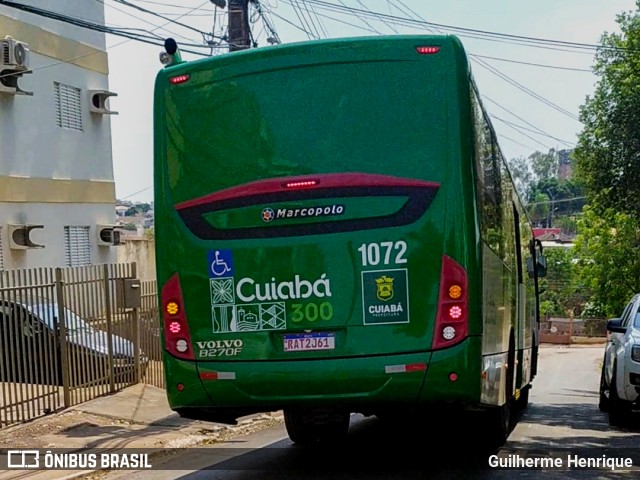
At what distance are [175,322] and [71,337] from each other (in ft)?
20.0

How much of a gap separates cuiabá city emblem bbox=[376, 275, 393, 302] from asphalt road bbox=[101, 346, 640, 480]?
193 cm

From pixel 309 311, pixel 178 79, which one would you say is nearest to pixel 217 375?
pixel 309 311

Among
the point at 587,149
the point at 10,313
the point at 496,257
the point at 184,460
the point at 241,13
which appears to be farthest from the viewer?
the point at 587,149

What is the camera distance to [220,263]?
752cm

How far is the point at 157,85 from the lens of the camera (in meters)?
7.91

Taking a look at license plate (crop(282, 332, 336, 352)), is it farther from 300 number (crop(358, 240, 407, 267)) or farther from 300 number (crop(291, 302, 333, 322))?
300 number (crop(358, 240, 407, 267))

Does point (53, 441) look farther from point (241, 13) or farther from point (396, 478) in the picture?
point (241, 13)

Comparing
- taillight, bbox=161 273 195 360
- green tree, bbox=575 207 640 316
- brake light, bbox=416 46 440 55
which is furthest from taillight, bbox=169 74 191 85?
green tree, bbox=575 207 640 316

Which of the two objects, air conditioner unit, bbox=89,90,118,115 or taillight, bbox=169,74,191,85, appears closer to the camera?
taillight, bbox=169,74,191,85

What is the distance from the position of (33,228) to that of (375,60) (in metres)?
15.9

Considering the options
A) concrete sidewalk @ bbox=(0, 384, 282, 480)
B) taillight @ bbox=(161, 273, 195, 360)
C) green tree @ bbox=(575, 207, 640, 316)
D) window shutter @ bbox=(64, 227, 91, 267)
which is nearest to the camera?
taillight @ bbox=(161, 273, 195, 360)

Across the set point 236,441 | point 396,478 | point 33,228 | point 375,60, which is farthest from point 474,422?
point 33,228

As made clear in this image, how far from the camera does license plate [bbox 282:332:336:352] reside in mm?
7324

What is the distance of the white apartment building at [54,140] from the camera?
827 inches
